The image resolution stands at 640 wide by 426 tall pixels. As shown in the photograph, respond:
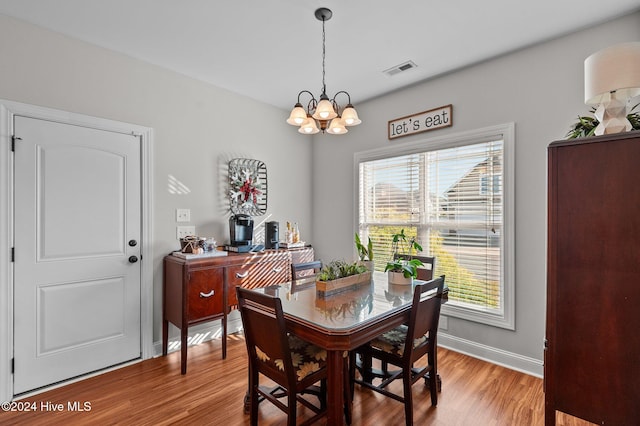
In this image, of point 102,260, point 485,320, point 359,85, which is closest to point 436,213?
point 485,320

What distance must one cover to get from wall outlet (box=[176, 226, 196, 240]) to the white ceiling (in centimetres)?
149

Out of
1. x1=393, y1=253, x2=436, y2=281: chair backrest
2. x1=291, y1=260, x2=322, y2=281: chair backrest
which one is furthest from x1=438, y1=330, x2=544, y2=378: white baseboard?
x1=291, y1=260, x2=322, y2=281: chair backrest

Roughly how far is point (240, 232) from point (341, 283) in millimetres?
1509

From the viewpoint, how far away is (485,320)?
112 inches

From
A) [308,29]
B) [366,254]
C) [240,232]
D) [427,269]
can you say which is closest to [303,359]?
[366,254]

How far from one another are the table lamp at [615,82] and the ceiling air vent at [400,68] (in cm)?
154

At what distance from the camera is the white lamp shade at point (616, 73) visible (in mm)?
1448

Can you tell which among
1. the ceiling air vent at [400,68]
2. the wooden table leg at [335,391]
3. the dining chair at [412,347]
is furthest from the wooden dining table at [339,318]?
the ceiling air vent at [400,68]

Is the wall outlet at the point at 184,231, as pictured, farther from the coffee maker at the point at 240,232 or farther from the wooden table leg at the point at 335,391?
the wooden table leg at the point at 335,391

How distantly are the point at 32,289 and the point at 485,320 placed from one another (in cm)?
362

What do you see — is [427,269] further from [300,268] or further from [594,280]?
[594,280]

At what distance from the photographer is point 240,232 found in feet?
10.8

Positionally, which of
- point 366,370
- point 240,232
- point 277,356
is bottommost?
point 366,370

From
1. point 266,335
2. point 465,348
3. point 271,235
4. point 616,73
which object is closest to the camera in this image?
point 616,73
